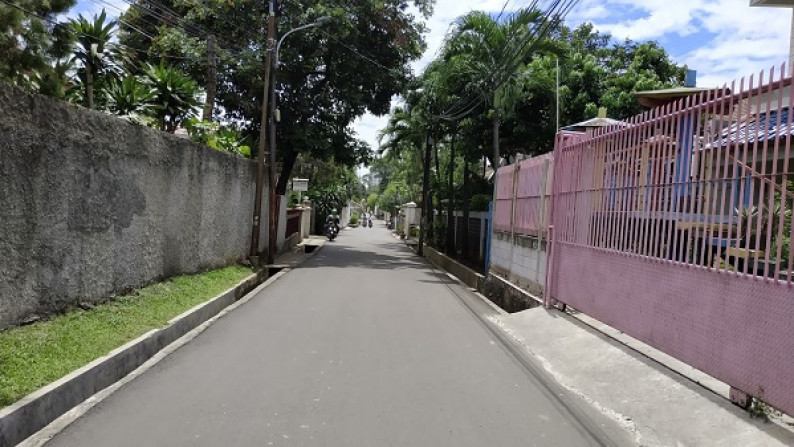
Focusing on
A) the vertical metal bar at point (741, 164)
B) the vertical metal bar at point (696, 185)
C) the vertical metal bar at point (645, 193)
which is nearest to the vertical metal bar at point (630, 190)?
the vertical metal bar at point (645, 193)

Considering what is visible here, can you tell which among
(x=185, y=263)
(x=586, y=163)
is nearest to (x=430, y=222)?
(x=185, y=263)

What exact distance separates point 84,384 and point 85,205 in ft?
10.6

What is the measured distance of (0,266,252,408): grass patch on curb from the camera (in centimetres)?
476

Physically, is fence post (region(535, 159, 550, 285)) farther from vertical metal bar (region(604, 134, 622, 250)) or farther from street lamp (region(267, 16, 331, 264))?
street lamp (region(267, 16, 331, 264))

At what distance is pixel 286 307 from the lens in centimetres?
1047

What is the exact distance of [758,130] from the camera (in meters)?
4.71

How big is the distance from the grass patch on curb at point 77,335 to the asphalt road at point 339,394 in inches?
19.0

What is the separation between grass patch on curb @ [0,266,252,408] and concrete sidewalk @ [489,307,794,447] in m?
4.50

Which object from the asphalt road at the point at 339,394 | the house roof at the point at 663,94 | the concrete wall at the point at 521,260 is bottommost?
the asphalt road at the point at 339,394

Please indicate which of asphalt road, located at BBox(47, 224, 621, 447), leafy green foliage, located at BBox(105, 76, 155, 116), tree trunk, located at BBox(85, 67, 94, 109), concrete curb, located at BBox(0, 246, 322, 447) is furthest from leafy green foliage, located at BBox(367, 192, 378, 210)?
concrete curb, located at BBox(0, 246, 322, 447)

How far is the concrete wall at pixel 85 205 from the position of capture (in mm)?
6121

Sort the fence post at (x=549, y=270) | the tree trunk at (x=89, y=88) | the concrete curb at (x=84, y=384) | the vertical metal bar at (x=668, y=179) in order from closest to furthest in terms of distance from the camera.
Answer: the concrete curb at (x=84, y=384) → the vertical metal bar at (x=668, y=179) → the fence post at (x=549, y=270) → the tree trunk at (x=89, y=88)

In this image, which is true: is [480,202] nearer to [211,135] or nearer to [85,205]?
[211,135]

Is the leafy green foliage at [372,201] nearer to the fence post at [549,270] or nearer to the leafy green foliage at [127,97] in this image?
the leafy green foliage at [127,97]
